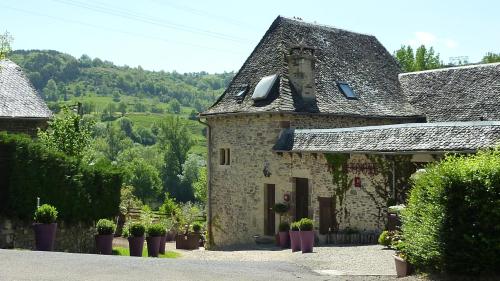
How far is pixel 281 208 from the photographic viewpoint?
2197cm

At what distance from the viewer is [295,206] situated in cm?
2208

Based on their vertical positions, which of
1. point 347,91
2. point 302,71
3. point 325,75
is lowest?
point 347,91

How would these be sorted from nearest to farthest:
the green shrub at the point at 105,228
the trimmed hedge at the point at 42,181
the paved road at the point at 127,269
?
the paved road at the point at 127,269 → the trimmed hedge at the point at 42,181 → the green shrub at the point at 105,228

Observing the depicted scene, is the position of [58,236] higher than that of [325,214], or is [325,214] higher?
[325,214]

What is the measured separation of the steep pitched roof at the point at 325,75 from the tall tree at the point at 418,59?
1677 centimetres

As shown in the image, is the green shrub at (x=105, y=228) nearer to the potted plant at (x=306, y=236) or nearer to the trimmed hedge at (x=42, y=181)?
the trimmed hedge at (x=42, y=181)

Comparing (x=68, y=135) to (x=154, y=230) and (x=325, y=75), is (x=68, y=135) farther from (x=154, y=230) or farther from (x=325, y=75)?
(x=325, y=75)

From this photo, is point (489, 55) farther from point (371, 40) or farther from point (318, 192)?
point (318, 192)

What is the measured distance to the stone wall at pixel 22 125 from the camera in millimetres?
24016

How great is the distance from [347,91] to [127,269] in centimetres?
1607

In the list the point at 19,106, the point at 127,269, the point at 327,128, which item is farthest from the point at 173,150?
the point at 127,269

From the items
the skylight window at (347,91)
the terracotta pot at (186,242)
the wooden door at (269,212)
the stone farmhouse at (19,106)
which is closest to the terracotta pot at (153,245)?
the wooden door at (269,212)

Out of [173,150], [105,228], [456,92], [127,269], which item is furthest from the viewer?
[173,150]

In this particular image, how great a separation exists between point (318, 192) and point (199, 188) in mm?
37814
